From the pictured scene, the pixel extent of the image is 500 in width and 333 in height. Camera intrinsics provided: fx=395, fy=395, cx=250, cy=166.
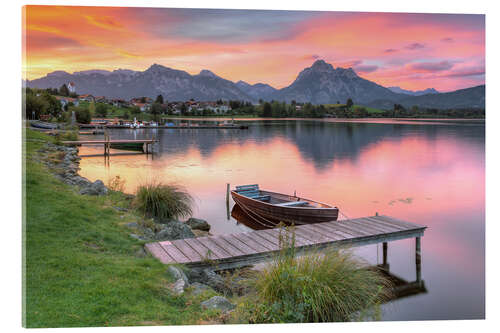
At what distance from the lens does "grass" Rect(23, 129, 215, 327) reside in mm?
3555

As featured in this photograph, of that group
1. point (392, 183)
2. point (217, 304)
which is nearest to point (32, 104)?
point (392, 183)

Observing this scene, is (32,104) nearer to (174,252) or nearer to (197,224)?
(197,224)

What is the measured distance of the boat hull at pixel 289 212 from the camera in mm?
8852

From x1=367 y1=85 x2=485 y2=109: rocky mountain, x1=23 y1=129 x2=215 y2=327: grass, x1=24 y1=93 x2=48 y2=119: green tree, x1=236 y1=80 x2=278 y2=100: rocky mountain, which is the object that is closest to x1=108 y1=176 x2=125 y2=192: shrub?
x1=24 y1=93 x2=48 y2=119: green tree

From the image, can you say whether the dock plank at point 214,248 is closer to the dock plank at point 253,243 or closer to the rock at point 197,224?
the dock plank at point 253,243

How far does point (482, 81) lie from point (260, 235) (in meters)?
4.21

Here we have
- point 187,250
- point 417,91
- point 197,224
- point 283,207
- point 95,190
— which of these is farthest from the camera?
point 283,207

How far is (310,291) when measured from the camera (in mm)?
3861

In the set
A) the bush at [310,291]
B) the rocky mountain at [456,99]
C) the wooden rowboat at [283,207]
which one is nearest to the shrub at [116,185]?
the wooden rowboat at [283,207]

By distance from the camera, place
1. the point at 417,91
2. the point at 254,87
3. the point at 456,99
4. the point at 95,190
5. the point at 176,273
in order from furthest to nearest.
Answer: the point at 254,87 < the point at 95,190 < the point at 417,91 < the point at 456,99 < the point at 176,273

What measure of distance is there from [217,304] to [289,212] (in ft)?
18.2

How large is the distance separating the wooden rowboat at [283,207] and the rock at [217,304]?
204 inches
